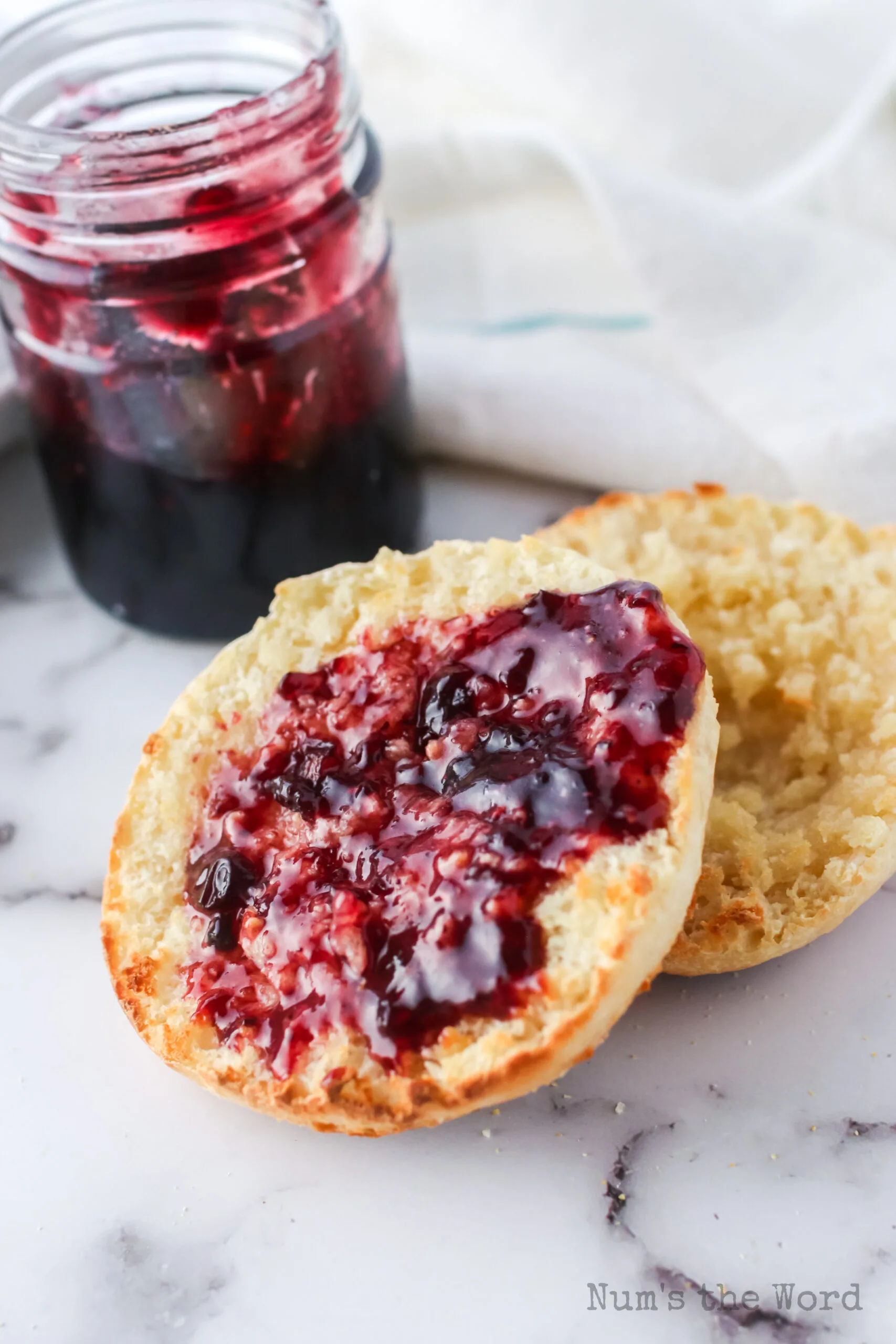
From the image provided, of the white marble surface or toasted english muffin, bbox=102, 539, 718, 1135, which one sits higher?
toasted english muffin, bbox=102, 539, 718, 1135

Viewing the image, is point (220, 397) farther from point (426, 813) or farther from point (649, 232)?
point (649, 232)

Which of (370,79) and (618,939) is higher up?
(370,79)

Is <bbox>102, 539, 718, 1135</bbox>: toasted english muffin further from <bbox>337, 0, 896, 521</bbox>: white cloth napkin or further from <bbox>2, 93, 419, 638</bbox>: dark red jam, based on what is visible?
<bbox>337, 0, 896, 521</bbox>: white cloth napkin

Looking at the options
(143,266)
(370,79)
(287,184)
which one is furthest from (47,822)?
(370,79)

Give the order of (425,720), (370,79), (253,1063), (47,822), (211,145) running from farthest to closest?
(370,79) → (47,822) → (211,145) → (425,720) → (253,1063)

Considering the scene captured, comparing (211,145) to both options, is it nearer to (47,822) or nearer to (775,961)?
(47,822)

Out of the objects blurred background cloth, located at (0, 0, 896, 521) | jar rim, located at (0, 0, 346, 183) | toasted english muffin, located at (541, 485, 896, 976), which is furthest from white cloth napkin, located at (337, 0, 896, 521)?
jar rim, located at (0, 0, 346, 183)
